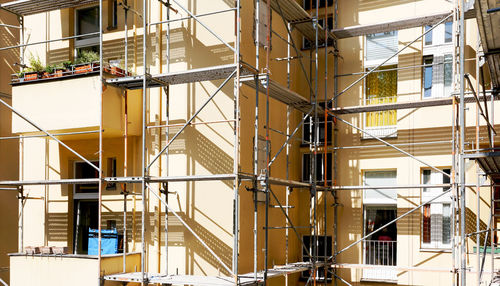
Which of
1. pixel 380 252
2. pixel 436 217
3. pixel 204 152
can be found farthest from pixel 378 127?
pixel 204 152

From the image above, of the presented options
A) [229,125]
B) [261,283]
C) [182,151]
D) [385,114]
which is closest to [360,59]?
[385,114]

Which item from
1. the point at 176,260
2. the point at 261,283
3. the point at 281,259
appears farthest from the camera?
the point at 281,259

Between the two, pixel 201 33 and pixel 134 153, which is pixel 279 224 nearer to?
pixel 134 153

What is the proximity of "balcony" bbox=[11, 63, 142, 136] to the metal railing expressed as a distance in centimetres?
507

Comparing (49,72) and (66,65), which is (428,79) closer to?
(66,65)

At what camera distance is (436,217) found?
1121cm

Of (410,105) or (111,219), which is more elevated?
(410,105)

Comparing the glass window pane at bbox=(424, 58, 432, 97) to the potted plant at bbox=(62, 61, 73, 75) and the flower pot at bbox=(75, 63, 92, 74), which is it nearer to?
the flower pot at bbox=(75, 63, 92, 74)

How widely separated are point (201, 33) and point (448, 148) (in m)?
5.06

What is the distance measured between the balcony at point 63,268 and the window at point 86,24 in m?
4.13

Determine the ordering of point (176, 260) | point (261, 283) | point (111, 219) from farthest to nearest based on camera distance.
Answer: point (111, 219)
point (176, 260)
point (261, 283)

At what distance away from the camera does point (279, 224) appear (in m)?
11.7

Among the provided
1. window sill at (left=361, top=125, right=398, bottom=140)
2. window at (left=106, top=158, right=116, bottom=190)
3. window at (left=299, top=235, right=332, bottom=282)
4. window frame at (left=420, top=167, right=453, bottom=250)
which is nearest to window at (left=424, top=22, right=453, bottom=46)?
window sill at (left=361, top=125, right=398, bottom=140)

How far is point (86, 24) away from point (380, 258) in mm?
7373
